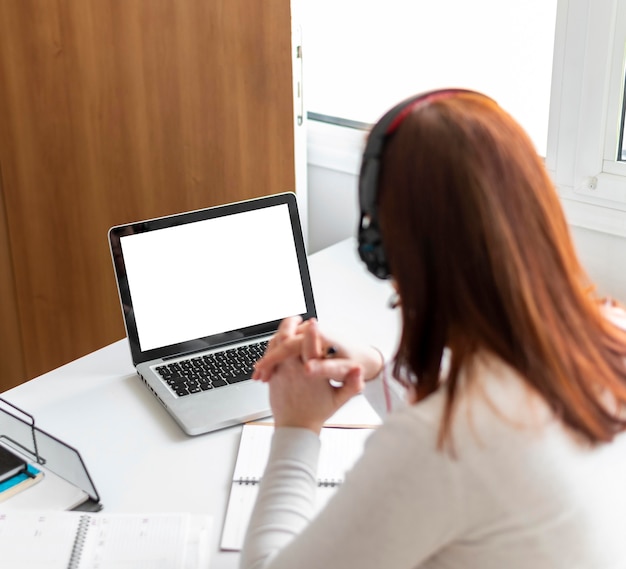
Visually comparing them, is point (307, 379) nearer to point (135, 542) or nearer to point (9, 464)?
point (135, 542)

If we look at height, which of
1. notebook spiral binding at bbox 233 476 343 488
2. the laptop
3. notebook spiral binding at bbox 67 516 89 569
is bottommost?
notebook spiral binding at bbox 67 516 89 569

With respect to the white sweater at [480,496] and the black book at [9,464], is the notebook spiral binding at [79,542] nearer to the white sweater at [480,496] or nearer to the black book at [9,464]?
the black book at [9,464]

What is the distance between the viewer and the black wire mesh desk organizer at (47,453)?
1.06 m

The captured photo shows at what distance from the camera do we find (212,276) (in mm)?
1396

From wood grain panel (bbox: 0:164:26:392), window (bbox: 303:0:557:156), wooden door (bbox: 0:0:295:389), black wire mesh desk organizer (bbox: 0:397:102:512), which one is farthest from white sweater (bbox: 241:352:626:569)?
wood grain panel (bbox: 0:164:26:392)

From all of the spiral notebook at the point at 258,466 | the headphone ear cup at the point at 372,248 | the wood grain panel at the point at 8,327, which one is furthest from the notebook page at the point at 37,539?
the wood grain panel at the point at 8,327

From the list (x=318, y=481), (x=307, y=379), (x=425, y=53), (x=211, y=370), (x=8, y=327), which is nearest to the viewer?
(x=307, y=379)

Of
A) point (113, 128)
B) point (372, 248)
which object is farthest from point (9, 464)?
point (113, 128)

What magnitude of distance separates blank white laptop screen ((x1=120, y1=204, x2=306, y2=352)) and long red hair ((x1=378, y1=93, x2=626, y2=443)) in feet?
2.27

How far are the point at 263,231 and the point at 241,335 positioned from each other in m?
0.18

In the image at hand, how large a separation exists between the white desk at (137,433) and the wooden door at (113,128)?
47cm

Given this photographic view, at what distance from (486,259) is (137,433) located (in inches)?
27.5

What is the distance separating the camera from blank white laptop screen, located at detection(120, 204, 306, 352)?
1365mm

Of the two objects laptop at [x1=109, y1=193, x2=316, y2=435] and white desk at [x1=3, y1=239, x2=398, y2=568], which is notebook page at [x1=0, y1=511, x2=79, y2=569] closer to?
white desk at [x1=3, y1=239, x2=398, y2=568]
